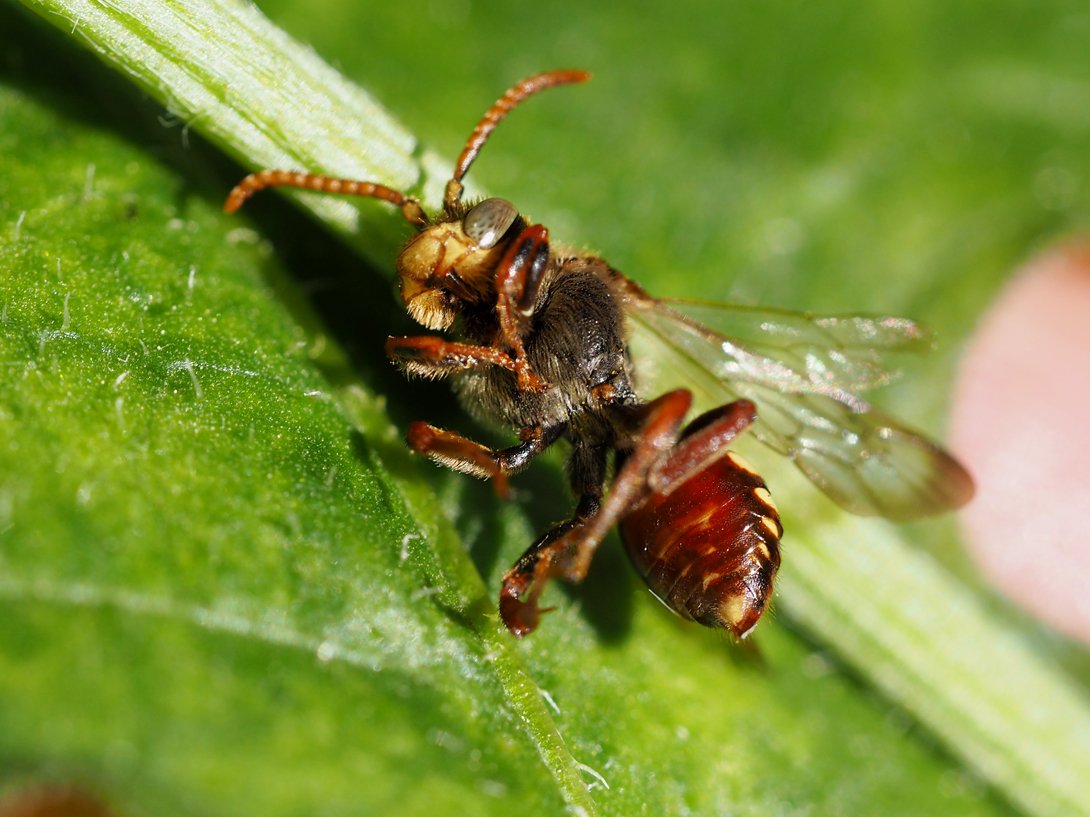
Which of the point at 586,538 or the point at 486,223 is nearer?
the point at 586,538

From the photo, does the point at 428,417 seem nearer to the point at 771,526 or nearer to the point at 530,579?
the point at 530,579

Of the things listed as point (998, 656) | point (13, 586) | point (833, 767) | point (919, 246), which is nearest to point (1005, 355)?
point (919, 246)

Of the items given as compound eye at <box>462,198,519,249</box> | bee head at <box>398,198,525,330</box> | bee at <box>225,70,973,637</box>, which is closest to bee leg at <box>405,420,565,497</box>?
bee at <box>225,70,973,637</box>

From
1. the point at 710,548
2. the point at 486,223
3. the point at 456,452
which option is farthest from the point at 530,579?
the point at 486,223

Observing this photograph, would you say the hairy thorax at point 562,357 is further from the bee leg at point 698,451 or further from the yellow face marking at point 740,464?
the bee leg at point 698,451

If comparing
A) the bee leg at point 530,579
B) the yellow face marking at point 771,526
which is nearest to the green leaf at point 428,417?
the bee leg at point 530,579

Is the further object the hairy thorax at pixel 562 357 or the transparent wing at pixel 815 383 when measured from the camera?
the transparent wing at pixel 815 383

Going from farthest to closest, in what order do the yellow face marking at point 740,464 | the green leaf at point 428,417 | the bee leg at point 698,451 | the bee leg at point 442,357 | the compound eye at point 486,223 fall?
the yellow face marking at point 740,464 < the compound eye at point 486,223 < the bee leg at point 442,357 < the bee leg at point 698,451 < the green leaf at point 428,417
